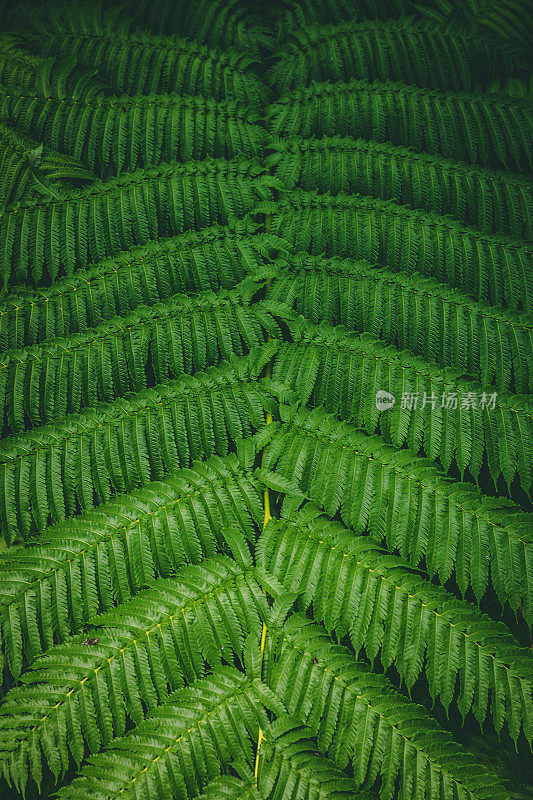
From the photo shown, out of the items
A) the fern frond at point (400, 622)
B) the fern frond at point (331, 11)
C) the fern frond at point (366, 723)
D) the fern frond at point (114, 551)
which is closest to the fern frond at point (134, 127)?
the fern frond at point (331, 11)

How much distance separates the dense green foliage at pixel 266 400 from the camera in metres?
1.59

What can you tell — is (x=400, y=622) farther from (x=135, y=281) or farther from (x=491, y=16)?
(x=491, y=16)

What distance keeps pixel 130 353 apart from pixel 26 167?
2.92 ft

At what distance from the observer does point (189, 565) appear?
176 centimetres

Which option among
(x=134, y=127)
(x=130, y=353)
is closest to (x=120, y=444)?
(x=130, y=353)

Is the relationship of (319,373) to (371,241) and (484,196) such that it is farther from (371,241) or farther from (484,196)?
(484,196)

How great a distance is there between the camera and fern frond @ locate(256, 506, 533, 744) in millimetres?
1586

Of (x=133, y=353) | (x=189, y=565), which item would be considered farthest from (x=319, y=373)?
(x=189, y=565)

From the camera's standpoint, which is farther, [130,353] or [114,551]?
[130,353]

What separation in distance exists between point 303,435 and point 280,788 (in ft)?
3.66

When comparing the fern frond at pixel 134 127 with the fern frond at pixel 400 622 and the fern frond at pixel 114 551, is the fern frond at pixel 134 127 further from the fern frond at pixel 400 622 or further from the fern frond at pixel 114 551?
the fern frond at pixel 400 622

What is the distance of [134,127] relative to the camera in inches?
84.4
